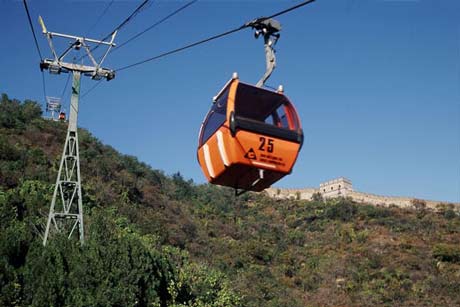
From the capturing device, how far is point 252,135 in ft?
28.1

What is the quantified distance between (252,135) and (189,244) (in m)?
32.3

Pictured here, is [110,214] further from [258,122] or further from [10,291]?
[258,122]

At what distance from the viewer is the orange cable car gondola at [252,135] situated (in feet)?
27.6

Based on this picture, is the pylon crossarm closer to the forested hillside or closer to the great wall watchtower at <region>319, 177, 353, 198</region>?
the forested hillside

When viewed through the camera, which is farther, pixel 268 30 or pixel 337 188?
pixel 337 188

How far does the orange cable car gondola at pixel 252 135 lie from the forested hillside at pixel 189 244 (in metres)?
11.3

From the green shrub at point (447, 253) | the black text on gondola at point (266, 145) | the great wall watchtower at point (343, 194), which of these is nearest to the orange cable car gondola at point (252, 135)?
the black text on gondola at point (266, 145)

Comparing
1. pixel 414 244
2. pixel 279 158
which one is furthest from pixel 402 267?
pixel 279 158

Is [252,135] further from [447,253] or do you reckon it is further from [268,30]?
[447,253]

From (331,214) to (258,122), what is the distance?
53717 millimetres

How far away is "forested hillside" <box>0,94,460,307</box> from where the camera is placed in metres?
19.5

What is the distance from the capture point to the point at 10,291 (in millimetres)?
17859

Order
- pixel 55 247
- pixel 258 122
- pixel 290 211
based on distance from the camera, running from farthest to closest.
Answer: pixel 290 211, pixel 55 247, pixel 258 122


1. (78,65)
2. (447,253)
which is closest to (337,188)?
(447,253)
